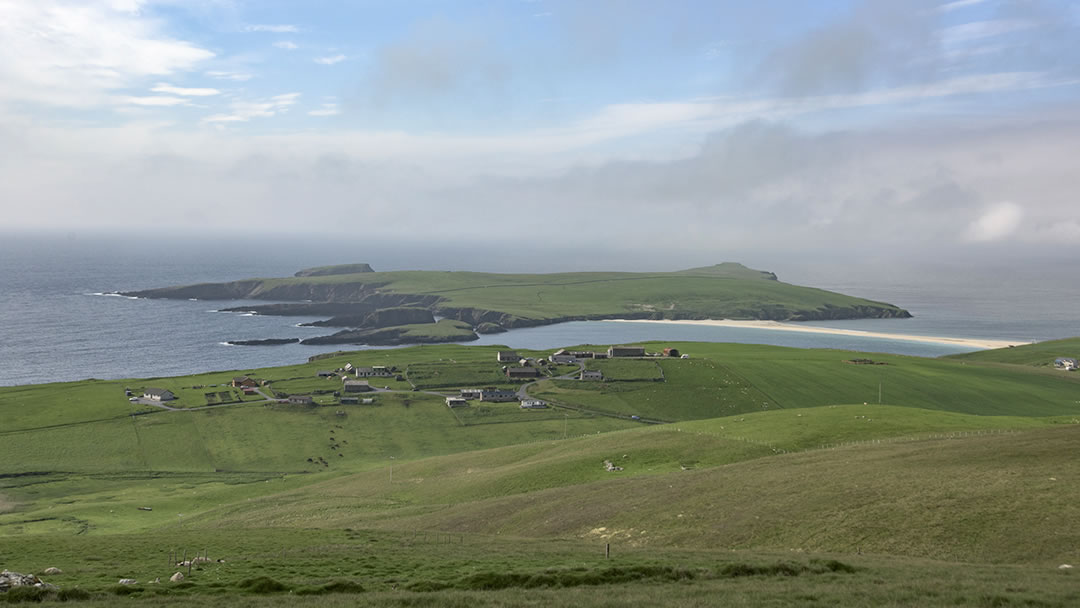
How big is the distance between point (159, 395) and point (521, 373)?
53.8 metres

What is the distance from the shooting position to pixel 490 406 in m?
108

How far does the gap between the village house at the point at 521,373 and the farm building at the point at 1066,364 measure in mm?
89224

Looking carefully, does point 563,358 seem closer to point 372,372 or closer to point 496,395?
point 496,395

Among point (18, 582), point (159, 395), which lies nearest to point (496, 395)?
point (159, 395)

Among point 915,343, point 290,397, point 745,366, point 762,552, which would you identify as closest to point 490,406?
point 290,397

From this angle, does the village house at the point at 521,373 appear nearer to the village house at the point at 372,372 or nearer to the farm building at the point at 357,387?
the village house at the point at 372,372

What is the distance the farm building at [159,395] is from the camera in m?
107

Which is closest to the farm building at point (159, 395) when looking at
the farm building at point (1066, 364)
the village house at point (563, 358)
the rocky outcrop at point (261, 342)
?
the village house at point (563, 358)

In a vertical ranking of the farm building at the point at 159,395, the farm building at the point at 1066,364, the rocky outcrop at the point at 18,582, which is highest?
the farm building at the point at 1066,364

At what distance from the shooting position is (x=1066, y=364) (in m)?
130

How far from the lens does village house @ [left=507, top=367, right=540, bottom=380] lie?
410 ft

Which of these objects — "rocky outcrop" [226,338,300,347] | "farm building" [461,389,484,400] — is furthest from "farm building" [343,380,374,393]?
"rocky outcrop" [226,338,300,347]

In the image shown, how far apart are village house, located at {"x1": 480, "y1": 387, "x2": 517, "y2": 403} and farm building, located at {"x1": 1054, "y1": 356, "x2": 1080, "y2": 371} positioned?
3693 inches

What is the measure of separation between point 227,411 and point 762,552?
8721 centimetres
